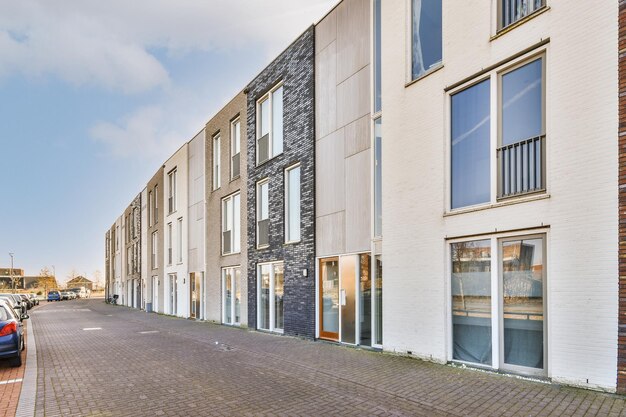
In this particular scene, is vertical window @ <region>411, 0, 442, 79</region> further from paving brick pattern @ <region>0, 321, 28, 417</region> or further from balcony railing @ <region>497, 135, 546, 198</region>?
paving brick pattern @ <region>0, 321, 28, 417</region>

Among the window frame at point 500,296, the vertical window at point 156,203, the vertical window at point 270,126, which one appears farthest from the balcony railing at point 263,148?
the vertical window at point 156,203

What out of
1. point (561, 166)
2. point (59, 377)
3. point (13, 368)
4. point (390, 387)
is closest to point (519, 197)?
point (561, 166)

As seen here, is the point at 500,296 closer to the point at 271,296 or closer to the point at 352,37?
the point at 352,37

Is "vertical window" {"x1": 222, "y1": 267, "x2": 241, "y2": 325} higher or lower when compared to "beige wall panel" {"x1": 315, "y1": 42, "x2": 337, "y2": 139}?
lower

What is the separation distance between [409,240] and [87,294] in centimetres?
8637

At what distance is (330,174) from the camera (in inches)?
525

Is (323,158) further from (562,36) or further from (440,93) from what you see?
(562,36)

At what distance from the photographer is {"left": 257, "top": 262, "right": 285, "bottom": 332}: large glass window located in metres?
15.9

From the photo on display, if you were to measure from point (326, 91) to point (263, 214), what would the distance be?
5558mm

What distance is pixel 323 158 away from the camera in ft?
45.0

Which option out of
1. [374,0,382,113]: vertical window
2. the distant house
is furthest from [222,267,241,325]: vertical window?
the distant house

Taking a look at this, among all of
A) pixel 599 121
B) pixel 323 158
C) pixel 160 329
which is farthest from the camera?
pixel 160 329

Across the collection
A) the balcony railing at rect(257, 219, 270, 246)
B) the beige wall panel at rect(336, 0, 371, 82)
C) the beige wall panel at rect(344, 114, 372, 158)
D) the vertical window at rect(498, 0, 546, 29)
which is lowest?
the balcony railing at rect(257, 219, 270, 246)

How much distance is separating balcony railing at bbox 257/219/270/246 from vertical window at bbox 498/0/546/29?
1020 centimetres
